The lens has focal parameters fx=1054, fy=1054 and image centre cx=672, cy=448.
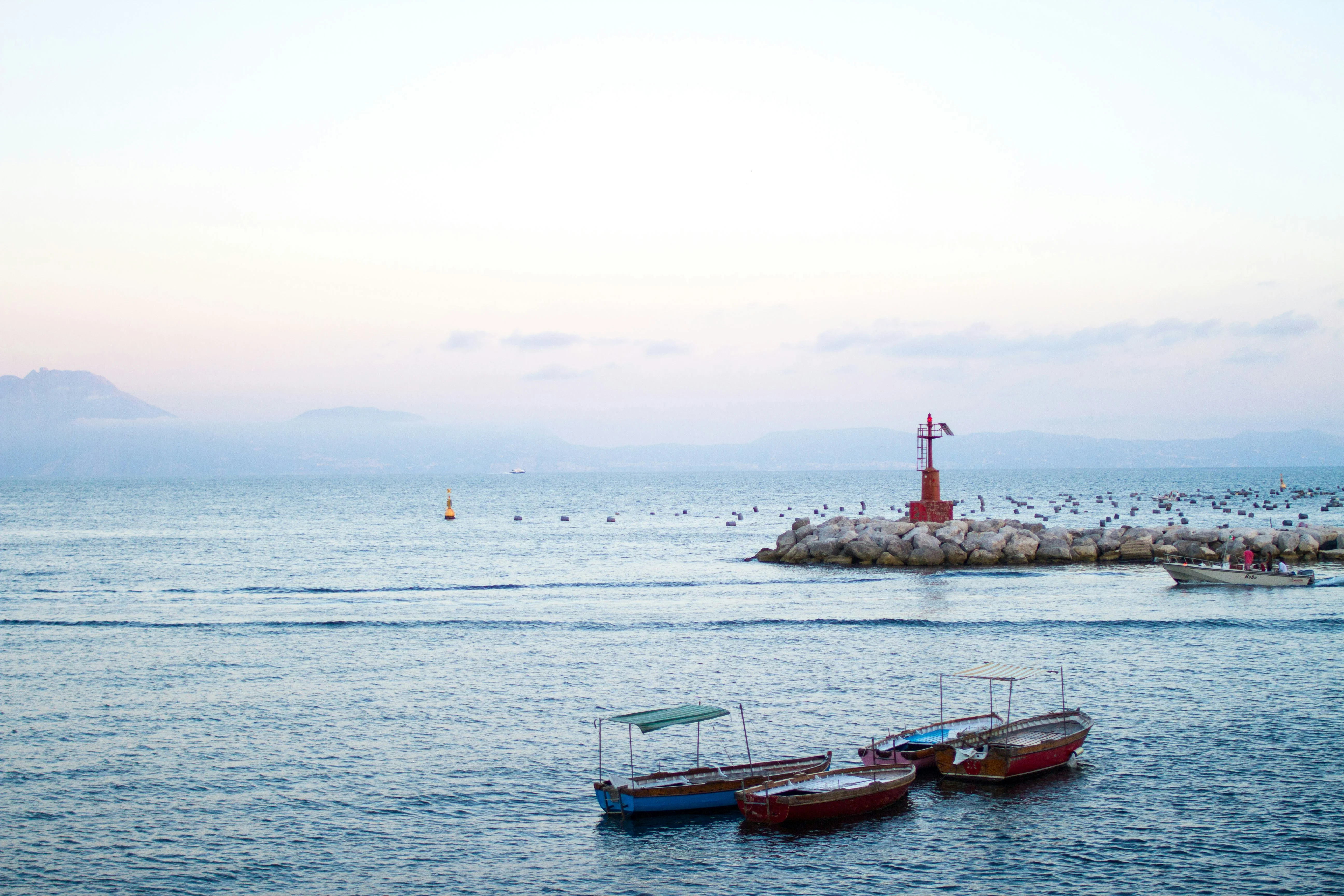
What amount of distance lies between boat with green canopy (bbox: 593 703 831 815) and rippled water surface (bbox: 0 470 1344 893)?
0.38 meters

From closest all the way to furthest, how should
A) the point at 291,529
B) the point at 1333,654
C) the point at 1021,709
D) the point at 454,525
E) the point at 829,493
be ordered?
the point at 1021,709 < the point at 1333,654 < the point at 291,529 < the point at 454,525 < the point at 829,493

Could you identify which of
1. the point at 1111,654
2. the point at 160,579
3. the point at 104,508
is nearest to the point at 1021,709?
the point at 1111,654

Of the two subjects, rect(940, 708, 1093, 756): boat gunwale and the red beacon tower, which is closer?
rect(940, 708, 1093, 756): boat gunwale

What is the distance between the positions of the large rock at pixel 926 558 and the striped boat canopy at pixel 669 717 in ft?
131

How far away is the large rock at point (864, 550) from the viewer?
204 feet

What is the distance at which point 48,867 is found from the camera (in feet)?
58.2

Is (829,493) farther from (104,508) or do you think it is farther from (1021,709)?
(1021,709)

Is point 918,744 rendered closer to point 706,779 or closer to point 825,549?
point 706,779

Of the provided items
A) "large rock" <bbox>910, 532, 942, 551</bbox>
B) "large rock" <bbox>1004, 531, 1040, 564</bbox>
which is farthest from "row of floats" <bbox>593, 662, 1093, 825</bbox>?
"large rock" <bbox>1004, 531, 1040, 564</bbox>

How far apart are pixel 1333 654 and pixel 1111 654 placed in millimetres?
6734

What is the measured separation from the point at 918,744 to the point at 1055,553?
41.7 m

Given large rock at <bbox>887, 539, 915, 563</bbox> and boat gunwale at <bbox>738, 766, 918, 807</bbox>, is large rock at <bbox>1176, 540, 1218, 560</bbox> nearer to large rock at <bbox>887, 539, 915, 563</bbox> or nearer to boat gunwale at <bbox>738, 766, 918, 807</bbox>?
large rock at <bbox>887, 539, 915, 563</bbox>

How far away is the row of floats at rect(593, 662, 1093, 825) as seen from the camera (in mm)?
20000

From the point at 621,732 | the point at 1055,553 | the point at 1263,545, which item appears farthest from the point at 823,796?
the point at 1263,545
